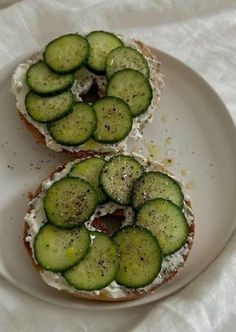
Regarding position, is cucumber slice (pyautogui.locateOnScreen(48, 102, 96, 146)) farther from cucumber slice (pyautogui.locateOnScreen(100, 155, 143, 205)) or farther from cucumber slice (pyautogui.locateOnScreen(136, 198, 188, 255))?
cucumber slice (pyautogui.locateOnScreen(136, 198, 188, 255))

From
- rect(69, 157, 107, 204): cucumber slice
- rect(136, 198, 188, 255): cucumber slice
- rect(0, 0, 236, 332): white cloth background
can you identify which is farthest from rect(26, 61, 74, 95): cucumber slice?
rect(136, 198, 188, 255): cucumber slice

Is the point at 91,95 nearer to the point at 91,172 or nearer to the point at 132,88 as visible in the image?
the point at 132,88

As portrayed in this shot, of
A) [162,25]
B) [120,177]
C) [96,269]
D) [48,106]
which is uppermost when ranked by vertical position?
[162,25]

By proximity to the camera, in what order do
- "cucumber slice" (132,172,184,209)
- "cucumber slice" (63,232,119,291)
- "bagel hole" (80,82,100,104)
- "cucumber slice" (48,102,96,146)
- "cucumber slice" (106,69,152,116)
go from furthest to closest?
"bagel hole" (80,82,100,104) < "cucumber slice" (106,69,152,116) < "cucumber slice" (48,102,96,146) < "cucumber slice" (132,172,184,209) < "cucumber slice" (63,232,119,291)

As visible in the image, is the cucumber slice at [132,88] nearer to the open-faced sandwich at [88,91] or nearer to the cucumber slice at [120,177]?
the open-faced sandwich at [88,91]

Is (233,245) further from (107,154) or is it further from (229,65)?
(229,65)

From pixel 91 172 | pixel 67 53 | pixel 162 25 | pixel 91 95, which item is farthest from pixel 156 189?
pixel 162 25
